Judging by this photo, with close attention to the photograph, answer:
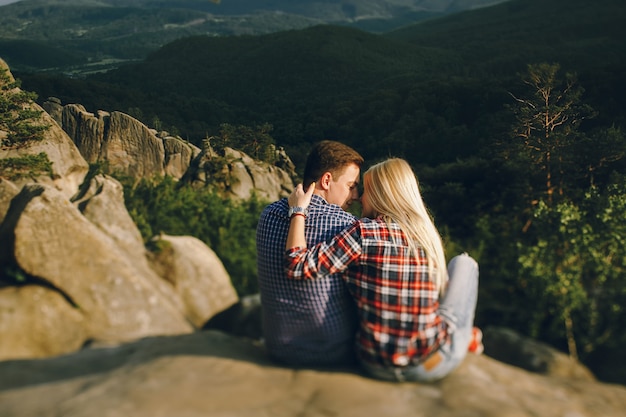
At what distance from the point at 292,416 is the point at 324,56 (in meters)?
95.7

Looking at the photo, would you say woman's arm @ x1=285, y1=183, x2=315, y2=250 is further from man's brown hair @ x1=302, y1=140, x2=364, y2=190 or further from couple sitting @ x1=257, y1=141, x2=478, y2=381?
man's brown hair @ x1=302, y1=140, x2=364, y2=190

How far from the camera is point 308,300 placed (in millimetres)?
4371

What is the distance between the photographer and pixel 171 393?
400 cm

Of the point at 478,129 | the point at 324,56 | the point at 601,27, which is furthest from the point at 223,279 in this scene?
the point at 601,27

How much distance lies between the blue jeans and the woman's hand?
1425 millimetres

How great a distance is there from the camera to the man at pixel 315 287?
14.3 ft

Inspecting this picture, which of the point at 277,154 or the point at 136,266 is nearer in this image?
the point at 136,266

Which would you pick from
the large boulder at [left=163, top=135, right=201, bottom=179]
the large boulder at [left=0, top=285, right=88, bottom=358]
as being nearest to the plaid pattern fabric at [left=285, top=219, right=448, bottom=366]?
the large boulder at [left=0, top=285, right=88, bottom=358]

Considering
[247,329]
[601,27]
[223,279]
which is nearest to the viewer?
[247,329]

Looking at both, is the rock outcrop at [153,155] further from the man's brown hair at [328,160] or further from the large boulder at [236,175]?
the man's brown hair at [328,160]

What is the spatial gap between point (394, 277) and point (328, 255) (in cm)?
56

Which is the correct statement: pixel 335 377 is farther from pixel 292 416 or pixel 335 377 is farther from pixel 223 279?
pixel 223 279

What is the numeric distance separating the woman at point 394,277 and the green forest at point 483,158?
2301 mm

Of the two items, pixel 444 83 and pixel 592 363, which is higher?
pixel 444 83
